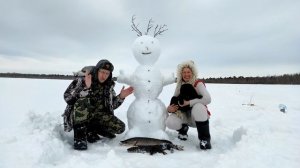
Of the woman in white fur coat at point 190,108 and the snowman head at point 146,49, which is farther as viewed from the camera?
the snowman head at point 146,49

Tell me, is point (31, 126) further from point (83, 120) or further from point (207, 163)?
point (207, 163)

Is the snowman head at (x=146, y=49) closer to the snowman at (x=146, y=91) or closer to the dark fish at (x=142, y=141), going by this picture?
the snowman at (x=146, y=91)

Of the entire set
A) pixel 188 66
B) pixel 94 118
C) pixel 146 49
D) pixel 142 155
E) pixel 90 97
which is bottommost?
pixel 142 155

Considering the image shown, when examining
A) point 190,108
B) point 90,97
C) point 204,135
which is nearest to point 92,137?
point 90,97

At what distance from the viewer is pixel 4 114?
8.22m

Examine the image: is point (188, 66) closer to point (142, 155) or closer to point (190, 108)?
point (190, 108)

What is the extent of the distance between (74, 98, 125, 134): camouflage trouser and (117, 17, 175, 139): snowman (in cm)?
22

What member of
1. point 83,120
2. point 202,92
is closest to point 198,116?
point 202,92

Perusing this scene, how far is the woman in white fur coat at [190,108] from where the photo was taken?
16.2 feet

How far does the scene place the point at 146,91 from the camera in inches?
208

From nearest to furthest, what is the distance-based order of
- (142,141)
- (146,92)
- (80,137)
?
(80,137), (142,141), (146,92)

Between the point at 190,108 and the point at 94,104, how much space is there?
4.63ft

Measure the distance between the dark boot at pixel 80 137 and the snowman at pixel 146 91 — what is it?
0.69 meters

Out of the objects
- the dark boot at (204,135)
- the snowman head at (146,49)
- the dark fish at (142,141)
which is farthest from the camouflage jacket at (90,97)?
the dark boot at (204,135)
